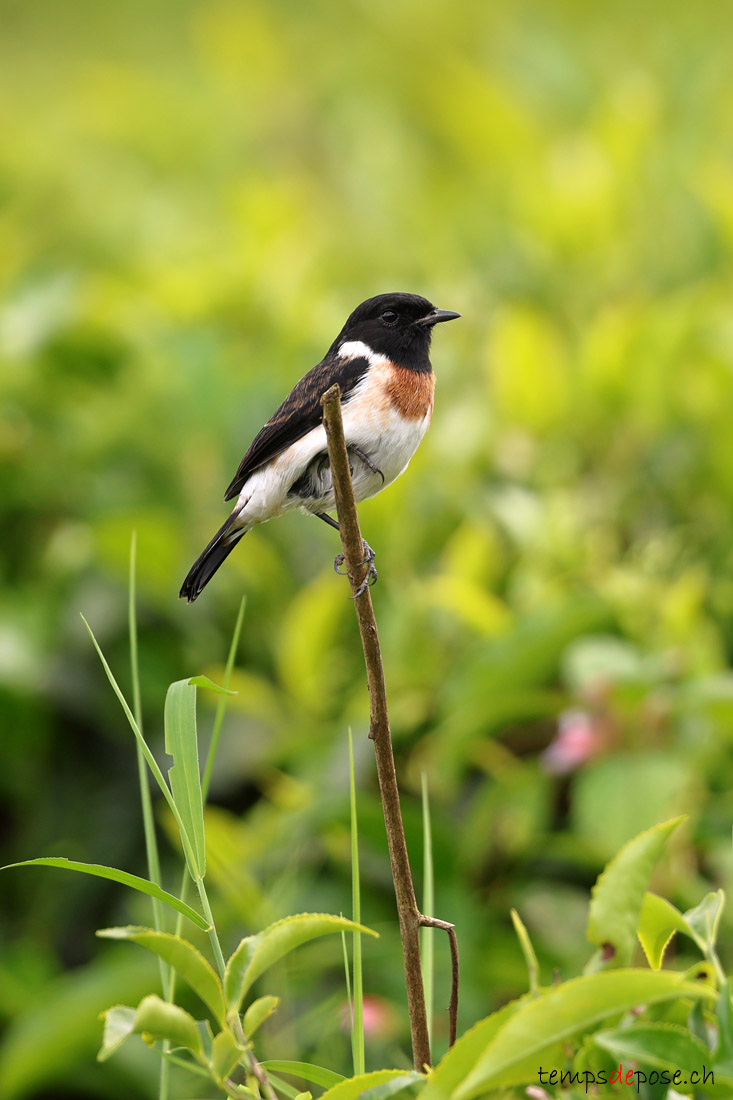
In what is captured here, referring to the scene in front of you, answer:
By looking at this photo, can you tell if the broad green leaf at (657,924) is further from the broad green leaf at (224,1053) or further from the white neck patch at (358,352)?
the white neck patch at (358,352)

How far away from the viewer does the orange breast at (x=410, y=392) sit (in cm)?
147

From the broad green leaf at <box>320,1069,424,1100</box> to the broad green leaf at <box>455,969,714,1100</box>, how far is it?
91mm

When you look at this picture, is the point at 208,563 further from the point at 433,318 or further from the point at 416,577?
the point at 416,577

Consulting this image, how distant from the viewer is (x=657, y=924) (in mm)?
913

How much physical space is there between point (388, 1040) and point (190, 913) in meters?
1.58

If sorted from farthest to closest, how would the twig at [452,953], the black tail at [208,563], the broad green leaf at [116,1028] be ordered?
the black tail at [208,563]
the twig at [452,953]
the broad green leaf at [116,1028]

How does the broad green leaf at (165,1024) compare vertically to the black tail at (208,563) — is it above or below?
below

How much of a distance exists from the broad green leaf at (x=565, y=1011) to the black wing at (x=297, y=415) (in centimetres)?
70

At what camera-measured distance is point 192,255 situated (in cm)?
431

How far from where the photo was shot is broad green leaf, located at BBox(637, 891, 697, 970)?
88 centimetres

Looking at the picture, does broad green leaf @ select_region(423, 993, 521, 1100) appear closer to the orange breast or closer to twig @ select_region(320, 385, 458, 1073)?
twig @ select_region(320, 385, 458, 1073)

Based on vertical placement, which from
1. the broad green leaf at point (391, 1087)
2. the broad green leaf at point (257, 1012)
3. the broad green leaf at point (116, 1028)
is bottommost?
the broad green leaf at point (391, 1087)

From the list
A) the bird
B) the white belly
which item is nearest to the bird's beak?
the bird

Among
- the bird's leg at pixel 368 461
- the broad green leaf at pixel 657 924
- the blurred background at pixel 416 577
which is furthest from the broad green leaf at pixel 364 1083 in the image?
the blurred background at pixel 416 577
